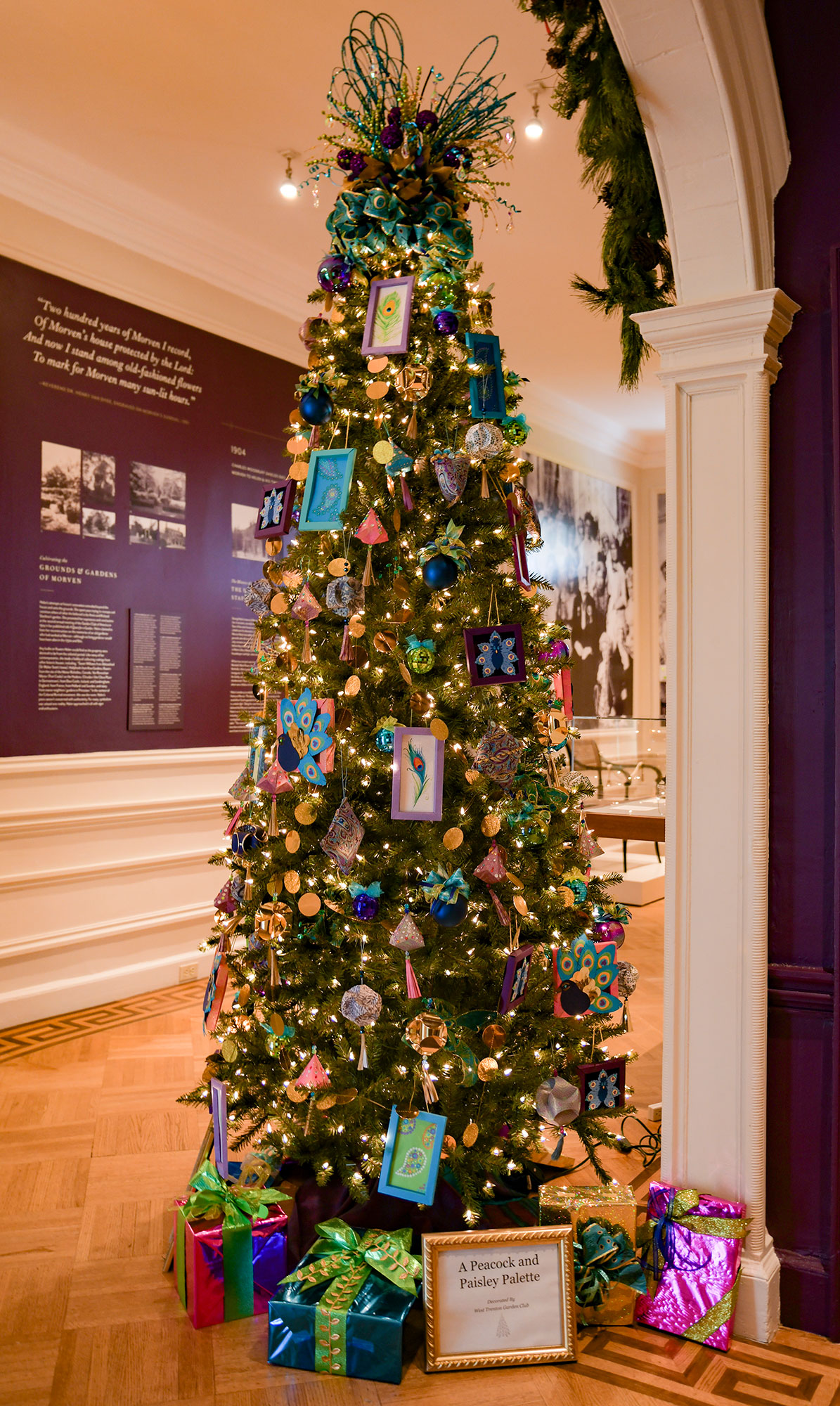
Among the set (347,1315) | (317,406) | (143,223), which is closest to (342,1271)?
(347,1315)

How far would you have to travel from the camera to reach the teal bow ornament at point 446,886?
2328 mm

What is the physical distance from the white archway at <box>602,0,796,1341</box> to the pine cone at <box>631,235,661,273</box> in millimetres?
205

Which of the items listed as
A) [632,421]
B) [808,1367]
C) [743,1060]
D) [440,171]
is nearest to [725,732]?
[743,1060]

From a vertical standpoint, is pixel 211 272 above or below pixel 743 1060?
above

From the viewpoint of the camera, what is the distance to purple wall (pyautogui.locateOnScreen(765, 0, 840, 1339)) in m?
2.30

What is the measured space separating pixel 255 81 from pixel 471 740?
118 inches

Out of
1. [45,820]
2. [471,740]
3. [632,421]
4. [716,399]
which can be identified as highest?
[632,421]

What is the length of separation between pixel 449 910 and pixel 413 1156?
0.56 meters

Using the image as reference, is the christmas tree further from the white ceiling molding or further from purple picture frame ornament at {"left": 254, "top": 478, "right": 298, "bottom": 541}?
the white ceiling molding

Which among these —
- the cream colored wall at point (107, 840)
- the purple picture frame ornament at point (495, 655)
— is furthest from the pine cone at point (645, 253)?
the cream colored wall at point (107, 840)

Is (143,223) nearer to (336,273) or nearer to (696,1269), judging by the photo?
(336,273)

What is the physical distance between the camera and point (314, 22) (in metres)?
3.56

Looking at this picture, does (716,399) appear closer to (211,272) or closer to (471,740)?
(471,740)

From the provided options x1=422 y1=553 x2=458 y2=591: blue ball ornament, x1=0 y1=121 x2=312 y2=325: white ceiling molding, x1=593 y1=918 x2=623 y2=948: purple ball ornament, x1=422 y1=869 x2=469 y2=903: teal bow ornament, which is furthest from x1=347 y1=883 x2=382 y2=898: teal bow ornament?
x1=0 y1=121 x2=312 y2=325: white ceiling molding
